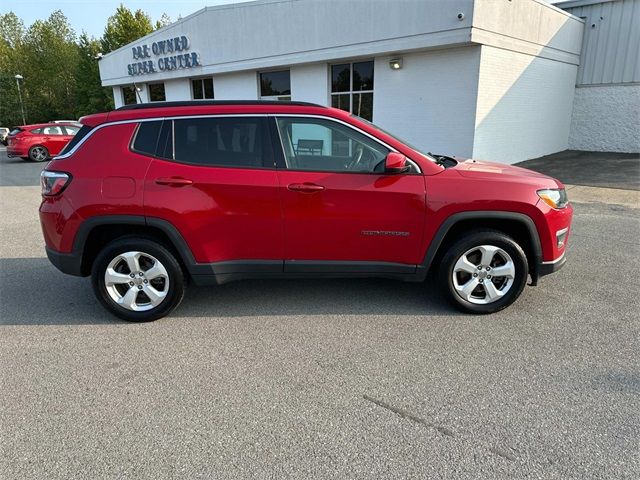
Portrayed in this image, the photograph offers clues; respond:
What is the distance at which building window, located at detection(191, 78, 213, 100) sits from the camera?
60.1ft

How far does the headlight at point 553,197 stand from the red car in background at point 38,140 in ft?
62.7

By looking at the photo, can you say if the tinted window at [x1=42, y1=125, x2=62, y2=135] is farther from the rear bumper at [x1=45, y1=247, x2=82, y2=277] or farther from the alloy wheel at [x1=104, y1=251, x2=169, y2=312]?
the alloy wheel at [x1=104, y1=251, x2=169, y2=312]

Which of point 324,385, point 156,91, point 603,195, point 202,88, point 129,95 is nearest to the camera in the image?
Result: point 324,385

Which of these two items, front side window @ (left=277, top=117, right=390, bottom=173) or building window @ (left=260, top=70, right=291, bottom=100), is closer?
front side window @ (left=277, top=117, right=390, bottom=173)

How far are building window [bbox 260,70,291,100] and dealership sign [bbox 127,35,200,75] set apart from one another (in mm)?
3545

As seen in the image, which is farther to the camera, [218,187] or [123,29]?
[123,29]

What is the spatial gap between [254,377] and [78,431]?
105cm

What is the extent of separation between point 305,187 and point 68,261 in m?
2.15

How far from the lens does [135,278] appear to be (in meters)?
3.64

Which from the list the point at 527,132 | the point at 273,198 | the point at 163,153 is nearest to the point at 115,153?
the point at 163,153

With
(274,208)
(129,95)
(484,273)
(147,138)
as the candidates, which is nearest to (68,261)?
(147,138)

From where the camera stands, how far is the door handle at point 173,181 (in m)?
3.46

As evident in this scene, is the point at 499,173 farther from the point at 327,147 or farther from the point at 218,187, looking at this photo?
the point at 218,187

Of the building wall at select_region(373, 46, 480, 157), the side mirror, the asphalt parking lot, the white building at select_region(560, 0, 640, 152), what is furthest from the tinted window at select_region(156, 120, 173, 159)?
the white building at select_region(560, 0, 640, 152)
